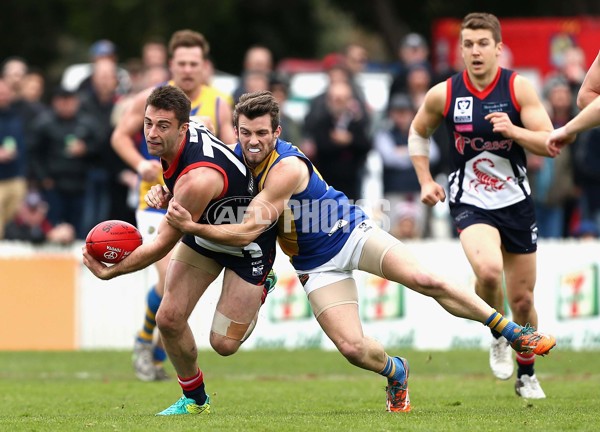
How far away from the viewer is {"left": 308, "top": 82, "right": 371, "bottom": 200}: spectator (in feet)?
52.3

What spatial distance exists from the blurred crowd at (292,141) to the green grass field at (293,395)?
2405 mm

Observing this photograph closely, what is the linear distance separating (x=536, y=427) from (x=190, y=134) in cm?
301

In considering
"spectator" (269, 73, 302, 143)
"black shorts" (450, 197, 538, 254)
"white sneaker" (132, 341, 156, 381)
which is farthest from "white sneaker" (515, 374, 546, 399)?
"spectator" (269, 73, 302, 143)

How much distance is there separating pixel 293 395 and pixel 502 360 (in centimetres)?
179

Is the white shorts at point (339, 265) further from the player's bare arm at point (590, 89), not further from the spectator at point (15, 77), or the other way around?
the spectator at point (15, 77)

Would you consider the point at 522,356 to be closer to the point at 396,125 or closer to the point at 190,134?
the point at 190,134

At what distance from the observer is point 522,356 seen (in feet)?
32.8

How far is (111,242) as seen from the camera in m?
8.36

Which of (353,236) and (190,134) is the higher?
(190,134)

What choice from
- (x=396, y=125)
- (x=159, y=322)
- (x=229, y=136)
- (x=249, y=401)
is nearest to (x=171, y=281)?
(x=159, y=322)

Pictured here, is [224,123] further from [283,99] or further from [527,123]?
[283,99]

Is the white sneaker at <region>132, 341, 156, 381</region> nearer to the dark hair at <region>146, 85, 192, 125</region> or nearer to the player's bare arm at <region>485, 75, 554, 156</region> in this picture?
the dark hair at <region>146, 85, 192, 125</region>

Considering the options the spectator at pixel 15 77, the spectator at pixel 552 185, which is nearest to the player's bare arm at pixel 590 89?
the spectator at pixel 552 185

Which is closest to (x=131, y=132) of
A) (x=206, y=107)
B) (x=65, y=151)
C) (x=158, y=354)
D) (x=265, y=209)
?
(x=206, y=107)
